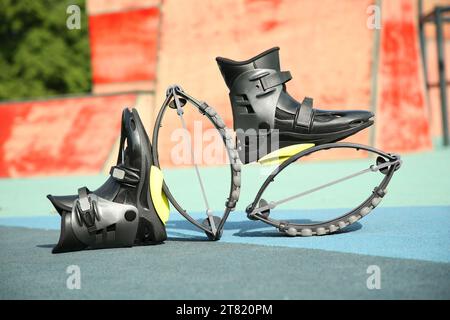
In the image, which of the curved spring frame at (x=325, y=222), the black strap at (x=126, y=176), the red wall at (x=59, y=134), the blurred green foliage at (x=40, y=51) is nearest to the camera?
the black strap at (x=126, y=176)

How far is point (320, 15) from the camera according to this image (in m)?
15.9

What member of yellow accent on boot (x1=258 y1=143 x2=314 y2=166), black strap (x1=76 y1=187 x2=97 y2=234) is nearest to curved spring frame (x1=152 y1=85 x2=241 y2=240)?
yellow accent on boot (x1=258 y1=143 x2=314 y2=166)

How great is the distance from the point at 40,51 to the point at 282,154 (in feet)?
117

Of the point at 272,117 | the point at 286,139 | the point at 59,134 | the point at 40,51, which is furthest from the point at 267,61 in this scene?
the point at 40,51

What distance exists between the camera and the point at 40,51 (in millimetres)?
38656

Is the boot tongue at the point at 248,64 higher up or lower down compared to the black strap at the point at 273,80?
higher up

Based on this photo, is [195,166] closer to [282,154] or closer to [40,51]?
[282,154]

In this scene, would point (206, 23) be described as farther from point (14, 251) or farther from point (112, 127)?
point (14, 251)

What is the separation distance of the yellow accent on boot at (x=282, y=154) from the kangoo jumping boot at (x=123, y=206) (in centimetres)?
85

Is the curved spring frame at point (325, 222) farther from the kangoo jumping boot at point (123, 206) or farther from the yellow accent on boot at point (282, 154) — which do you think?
the kangoo jumping boot at point (123, 206)

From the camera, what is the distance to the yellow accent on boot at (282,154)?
5.32 meters

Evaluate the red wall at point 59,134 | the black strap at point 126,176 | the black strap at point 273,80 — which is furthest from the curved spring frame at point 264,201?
the red wall at point 59,134

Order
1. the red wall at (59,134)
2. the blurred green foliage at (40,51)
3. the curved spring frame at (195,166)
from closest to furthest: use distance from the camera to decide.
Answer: the curved spring frame at (195,166) → the red wall at (59,134) → the blurred green foliage at (40,51)

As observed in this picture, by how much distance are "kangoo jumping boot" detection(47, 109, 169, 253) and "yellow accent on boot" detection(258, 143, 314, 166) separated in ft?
2.79
